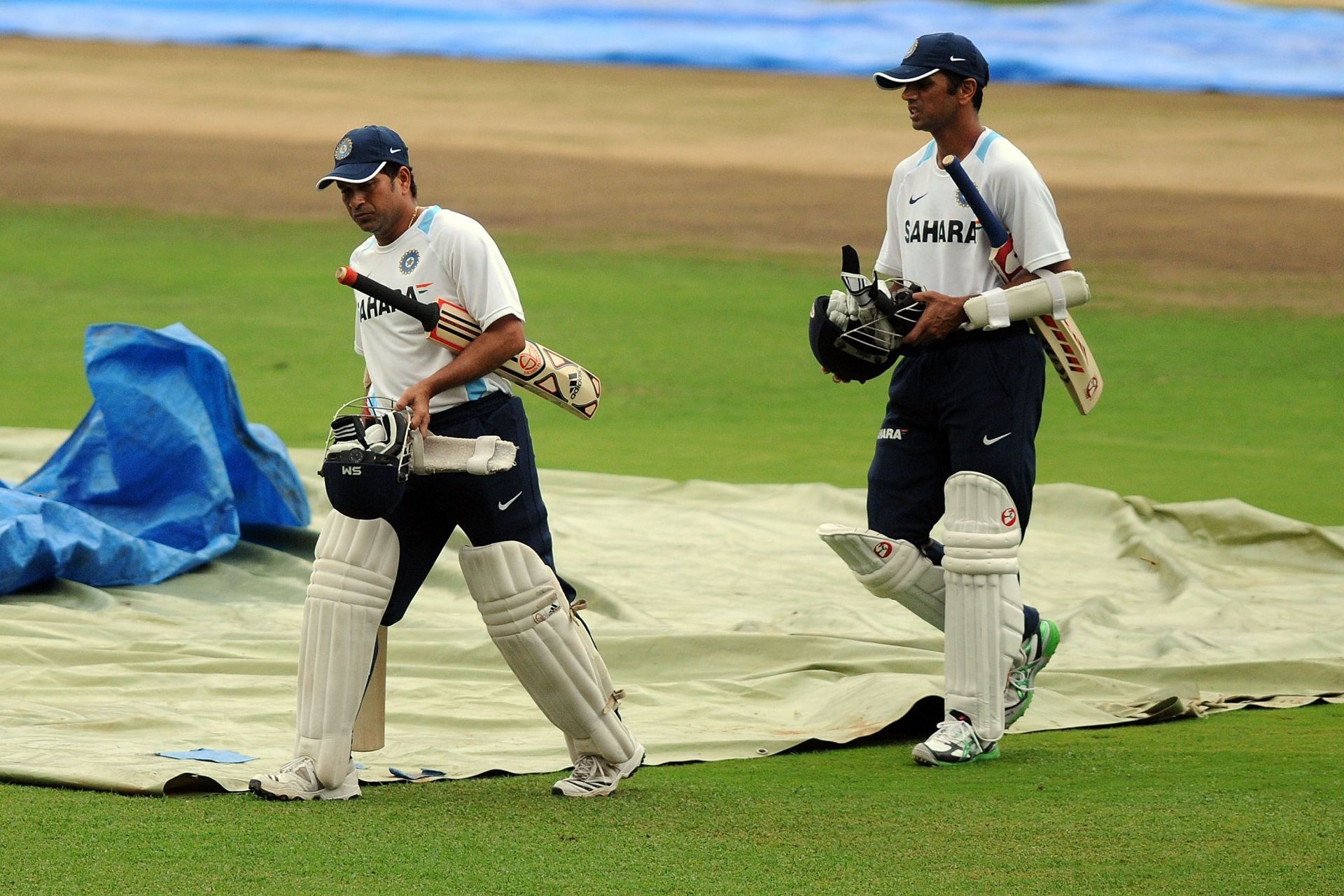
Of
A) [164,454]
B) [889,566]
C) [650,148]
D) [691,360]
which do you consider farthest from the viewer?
[650,148]

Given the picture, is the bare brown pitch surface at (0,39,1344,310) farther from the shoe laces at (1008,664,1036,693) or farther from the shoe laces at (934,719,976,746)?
the shoe laces at (934,719,976,746)

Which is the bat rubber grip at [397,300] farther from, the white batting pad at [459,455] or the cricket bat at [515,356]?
the white batting pad at [459,455]

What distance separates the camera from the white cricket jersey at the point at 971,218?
4.48 metres

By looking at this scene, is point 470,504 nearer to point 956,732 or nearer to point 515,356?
point 515,356

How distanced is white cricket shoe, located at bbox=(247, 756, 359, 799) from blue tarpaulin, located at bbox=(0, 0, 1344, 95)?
1874 cm

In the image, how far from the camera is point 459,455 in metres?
3.91

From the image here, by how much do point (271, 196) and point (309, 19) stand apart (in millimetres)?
7714

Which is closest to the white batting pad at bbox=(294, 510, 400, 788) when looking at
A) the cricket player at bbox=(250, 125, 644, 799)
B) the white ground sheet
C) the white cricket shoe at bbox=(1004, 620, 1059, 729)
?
the cricket player at bbox=(250, 125, 644, 799)

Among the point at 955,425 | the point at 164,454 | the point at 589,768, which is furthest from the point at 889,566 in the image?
the point at 164,454

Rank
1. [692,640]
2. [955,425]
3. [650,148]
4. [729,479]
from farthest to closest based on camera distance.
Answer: [650,148] → [729,479] → [692,640] → [955,425]

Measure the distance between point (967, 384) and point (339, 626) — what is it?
5.42 feet

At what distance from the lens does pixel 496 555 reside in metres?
3.98

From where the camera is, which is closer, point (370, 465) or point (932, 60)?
point (370, 465)

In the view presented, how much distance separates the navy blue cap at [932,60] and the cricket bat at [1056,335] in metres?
0.22
